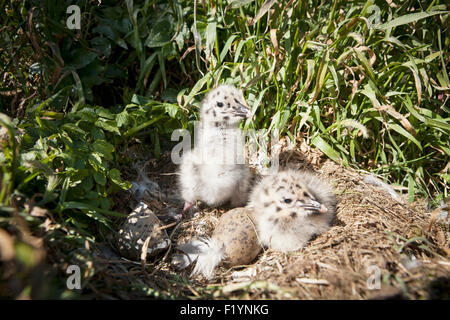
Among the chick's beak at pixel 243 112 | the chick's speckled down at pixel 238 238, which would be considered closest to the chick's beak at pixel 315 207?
the chick's speckled down at pixel 238 238

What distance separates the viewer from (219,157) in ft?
8.89

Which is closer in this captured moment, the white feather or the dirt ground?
the dirt ground

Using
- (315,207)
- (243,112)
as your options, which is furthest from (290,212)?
(243,112)

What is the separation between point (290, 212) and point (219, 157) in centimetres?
75

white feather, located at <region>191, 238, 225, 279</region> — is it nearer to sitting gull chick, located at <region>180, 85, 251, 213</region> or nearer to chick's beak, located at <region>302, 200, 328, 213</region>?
sitting gull chick, located at <region>180, 85, 251, 213</region>

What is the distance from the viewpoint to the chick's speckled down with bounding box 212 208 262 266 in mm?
2268

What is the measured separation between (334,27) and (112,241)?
2.39 metres

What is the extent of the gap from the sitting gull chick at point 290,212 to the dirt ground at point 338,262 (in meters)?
0.08

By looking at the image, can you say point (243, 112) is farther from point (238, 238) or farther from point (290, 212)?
point (238, 238)

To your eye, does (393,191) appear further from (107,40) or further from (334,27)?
(107,40)

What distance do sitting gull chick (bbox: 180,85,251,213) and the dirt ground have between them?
0.23m

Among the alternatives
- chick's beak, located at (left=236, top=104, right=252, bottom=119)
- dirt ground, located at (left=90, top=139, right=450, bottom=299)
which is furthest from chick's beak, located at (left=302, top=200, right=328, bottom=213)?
chick's beak, located at (left=236, top=104, right=252, bottom=119)

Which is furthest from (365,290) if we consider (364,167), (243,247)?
(364,167)

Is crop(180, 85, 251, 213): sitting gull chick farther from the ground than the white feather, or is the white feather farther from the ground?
crop(180, 85, 251, 213): sitting gull chick
